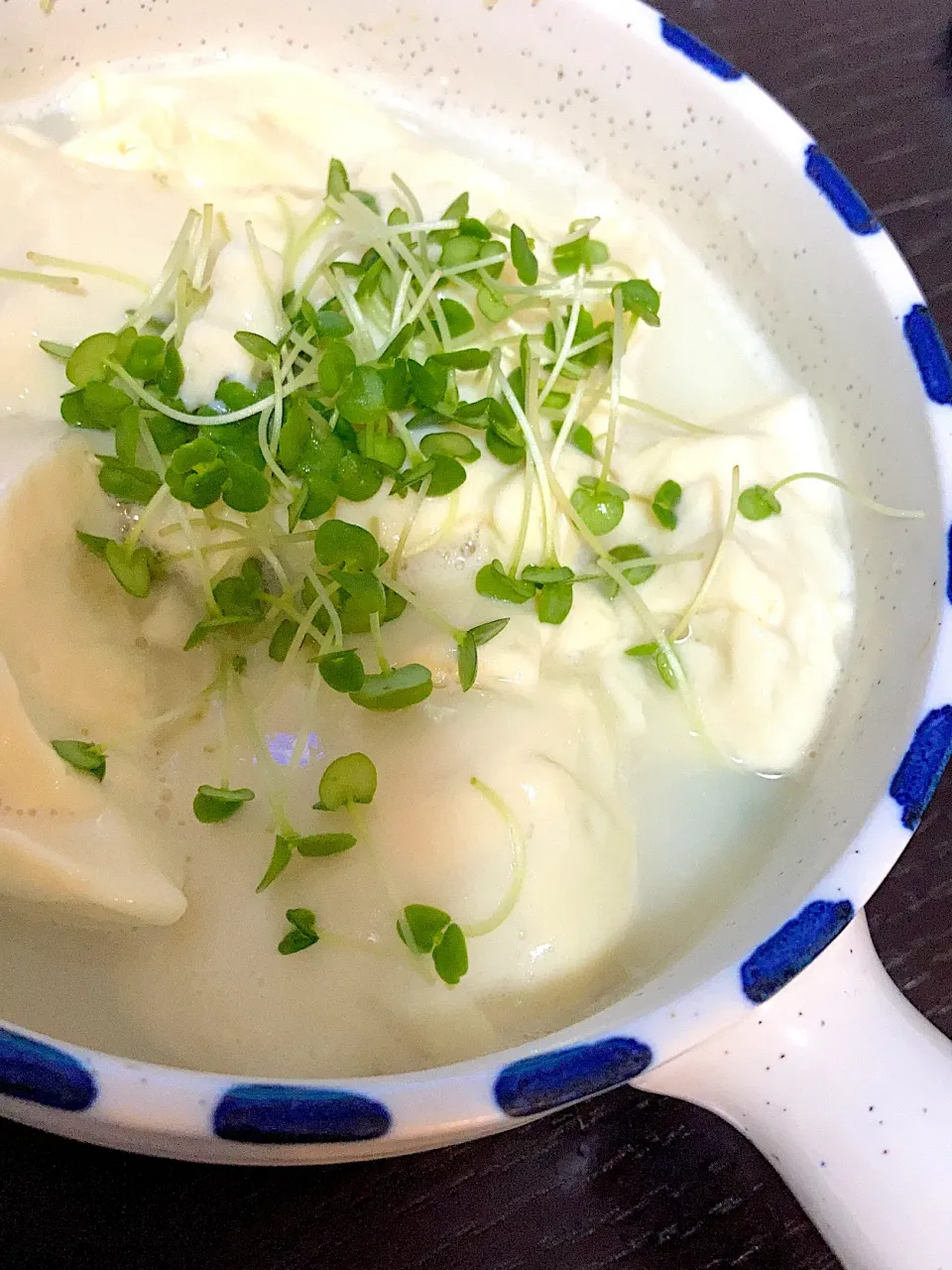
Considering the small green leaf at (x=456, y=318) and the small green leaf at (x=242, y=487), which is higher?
the small green leaf at (x=456, y=318)

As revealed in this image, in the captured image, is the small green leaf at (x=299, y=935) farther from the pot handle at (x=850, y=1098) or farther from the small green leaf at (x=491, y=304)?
the small green leaf at (x=491, y=304)

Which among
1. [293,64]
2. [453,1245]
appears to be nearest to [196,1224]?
[453,1245]

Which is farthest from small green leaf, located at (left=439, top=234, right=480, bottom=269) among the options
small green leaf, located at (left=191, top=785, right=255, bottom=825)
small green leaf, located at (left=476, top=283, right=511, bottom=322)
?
small green leaf, located at (left=191, top=785, right=255, bottom=825)

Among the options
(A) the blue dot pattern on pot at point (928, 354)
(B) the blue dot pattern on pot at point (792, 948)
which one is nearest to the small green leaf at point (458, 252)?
(A) the blue dot pattern on pot at point (928, 354)

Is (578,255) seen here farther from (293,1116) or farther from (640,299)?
(293,1116)

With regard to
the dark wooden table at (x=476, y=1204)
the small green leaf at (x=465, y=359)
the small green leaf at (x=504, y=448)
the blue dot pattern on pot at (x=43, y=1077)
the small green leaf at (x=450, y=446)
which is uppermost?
the small green leaf at (x=465, y=359)

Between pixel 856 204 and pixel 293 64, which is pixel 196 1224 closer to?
pixel 856 204

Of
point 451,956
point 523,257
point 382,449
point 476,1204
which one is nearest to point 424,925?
point 451,956
